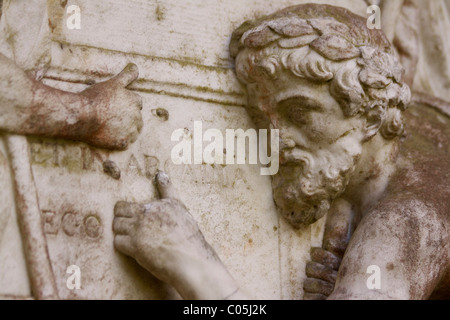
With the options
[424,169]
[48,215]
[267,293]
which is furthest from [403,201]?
[48,215]

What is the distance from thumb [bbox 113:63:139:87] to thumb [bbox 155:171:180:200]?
29 centimetres

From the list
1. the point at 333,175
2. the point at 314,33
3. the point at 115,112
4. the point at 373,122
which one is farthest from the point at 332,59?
the point at 115,112

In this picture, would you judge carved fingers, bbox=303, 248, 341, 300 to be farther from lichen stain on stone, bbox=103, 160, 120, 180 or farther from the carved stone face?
lichen stain on stone, bbox=103, 160, 120, 180

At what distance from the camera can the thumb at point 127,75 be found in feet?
9.45

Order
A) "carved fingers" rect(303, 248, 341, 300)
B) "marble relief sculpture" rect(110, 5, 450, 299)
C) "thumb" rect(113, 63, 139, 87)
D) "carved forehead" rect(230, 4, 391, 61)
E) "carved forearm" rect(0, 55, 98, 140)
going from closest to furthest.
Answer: "carved forearm" rect(0, 55, 98, 140), "marble relief sculpture" rect(110, 5, 450, 299), "thumb" rect(113, 63, 139, 87), "carved forehead" rect(230, 4, 391, 61), "carved fingers" rect(303, 248, 341, 300)

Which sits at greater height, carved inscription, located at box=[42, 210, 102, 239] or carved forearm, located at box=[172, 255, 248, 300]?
carved inscription, located at box=[42, 210, 102, 239]

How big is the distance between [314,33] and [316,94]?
19 cm

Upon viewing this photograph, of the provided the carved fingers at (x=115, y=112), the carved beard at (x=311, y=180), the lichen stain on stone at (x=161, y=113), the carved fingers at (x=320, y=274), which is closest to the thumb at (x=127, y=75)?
the carved fingers at (x=115, y=112)

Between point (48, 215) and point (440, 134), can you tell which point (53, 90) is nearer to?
point (48, 215)

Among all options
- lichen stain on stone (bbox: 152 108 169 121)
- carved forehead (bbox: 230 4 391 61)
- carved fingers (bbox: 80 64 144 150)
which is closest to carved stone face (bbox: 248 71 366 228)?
carved forehead (bbox: 230 4 391 61)

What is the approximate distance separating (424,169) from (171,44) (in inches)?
36.4

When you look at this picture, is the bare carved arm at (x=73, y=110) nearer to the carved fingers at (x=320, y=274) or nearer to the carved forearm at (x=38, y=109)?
the carved forearm at (x=38, y=109)

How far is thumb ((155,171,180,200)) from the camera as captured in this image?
2889 mm

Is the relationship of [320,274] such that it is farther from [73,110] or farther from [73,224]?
[73,110]
